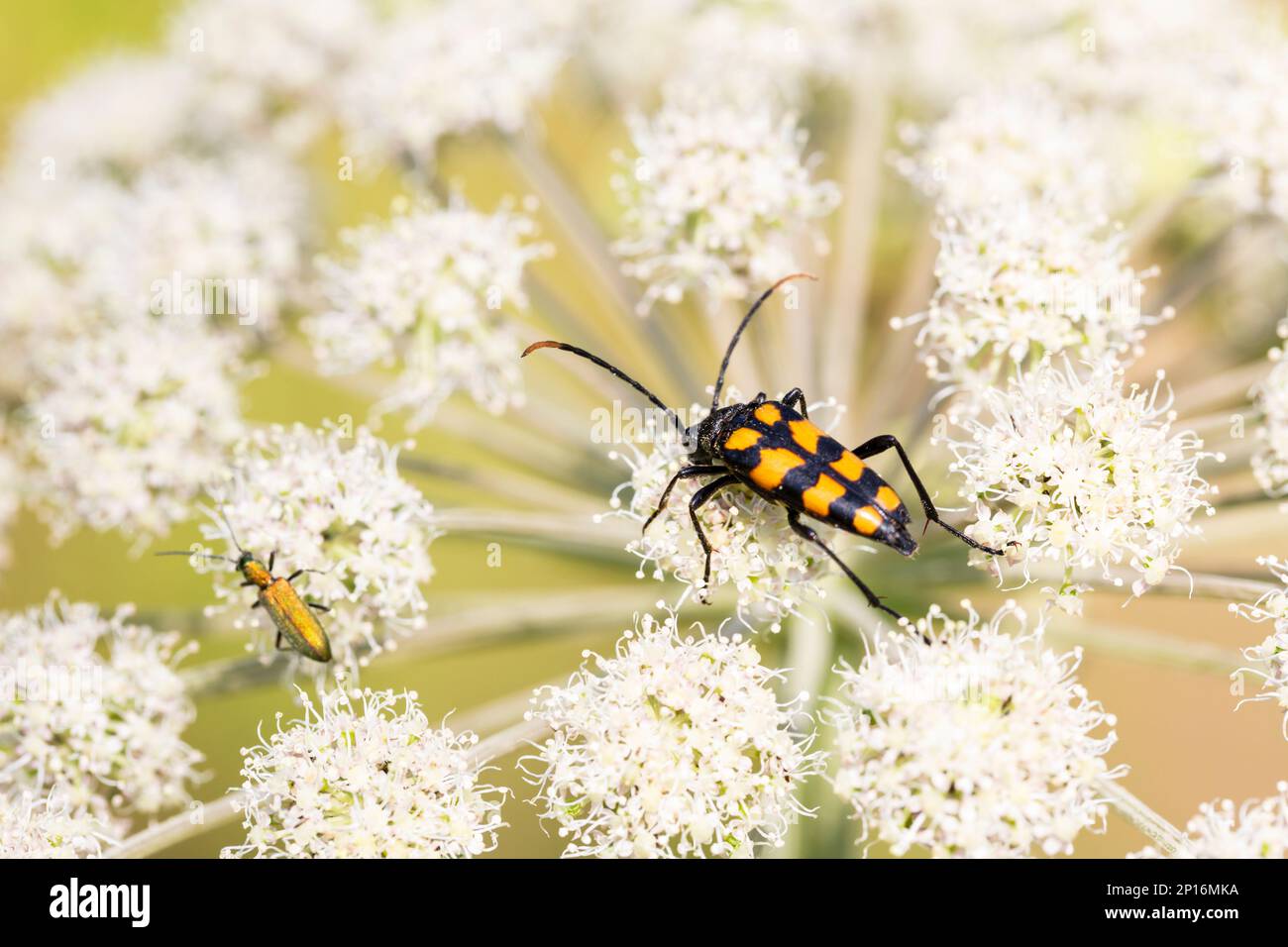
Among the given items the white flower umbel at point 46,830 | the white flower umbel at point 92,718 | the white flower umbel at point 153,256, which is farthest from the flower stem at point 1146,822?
the white flower umbel at point 153,256

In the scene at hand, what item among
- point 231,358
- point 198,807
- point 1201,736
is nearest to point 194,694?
point 198,807

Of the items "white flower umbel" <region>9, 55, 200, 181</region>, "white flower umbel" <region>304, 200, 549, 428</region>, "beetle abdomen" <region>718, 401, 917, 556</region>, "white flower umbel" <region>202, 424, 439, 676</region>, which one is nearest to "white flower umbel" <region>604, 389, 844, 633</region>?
"beetle abdomen" <region>718, 401, 917, 556</region>

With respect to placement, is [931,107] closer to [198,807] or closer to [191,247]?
[191,247]

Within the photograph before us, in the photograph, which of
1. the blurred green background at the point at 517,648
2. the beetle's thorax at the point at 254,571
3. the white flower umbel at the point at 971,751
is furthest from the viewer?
the blurred green background at the point at 517,648

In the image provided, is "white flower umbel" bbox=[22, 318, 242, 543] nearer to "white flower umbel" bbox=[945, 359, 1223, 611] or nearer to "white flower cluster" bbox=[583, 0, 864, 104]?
"white flower cluster" bbox=[583, 0, 864, 104]

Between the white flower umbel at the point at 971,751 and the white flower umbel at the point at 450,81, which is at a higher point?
the white flower umbel at the point at 450,81

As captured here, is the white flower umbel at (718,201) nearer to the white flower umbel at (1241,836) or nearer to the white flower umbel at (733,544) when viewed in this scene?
the white flower umbel at (733,544)

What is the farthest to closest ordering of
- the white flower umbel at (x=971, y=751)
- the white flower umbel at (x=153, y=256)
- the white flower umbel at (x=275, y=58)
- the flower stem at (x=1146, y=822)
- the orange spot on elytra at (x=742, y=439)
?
the white flower umbel at (x=275, y=58)
the white flower umbel at (x=153, y=256)
the orange spot on elytra at (x=742, y=439)
the flower stem at (x=1146, y=822)
the white flower umbel at (x=971, y=751)

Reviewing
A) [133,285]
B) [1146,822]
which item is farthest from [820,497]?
[133,285]
